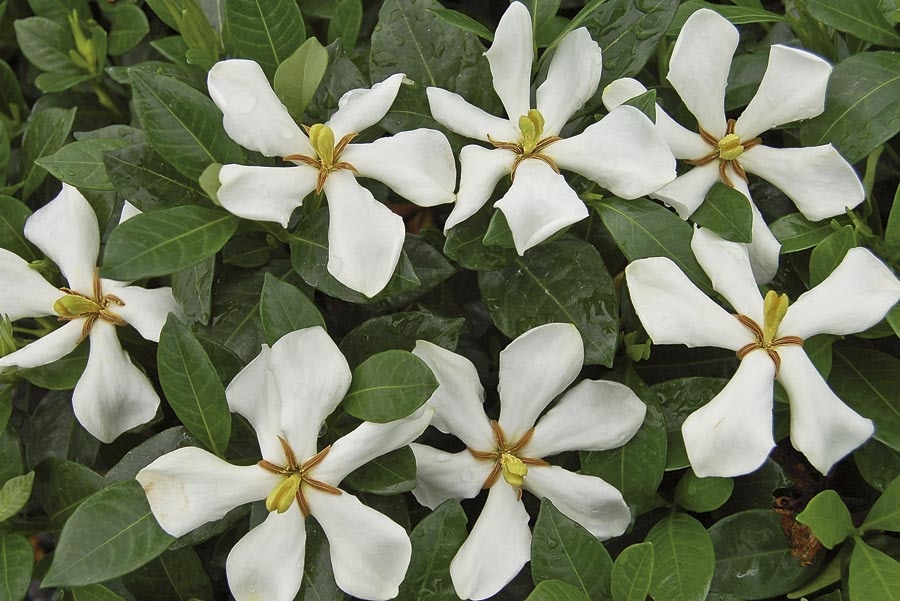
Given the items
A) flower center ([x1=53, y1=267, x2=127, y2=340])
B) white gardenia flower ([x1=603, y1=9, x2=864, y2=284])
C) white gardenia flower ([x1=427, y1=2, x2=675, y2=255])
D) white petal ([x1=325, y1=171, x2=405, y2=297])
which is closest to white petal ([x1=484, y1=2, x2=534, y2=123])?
white gardenia flower ([x1=427, y1=2, x2=675, y2=255])

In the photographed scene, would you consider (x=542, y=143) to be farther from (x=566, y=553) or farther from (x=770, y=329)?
(x=566, y=553)

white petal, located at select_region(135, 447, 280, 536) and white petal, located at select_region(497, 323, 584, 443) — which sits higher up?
white petal, located at select_region(497, 323, 584, 443)

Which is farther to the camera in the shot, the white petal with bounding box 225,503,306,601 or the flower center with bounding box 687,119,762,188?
the flower center with bounding box 687,119,762,188

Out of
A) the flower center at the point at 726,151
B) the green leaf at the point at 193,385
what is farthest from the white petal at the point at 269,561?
the flower center at the point at 726,151

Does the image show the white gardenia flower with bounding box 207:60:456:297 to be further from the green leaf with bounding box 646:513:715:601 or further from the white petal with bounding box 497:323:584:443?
the green leaf with bounding box 646:513:715:601

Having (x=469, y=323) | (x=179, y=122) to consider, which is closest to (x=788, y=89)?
(x=469, y=323)

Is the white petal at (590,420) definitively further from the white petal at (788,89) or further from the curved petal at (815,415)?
the white petal at (788,89)
